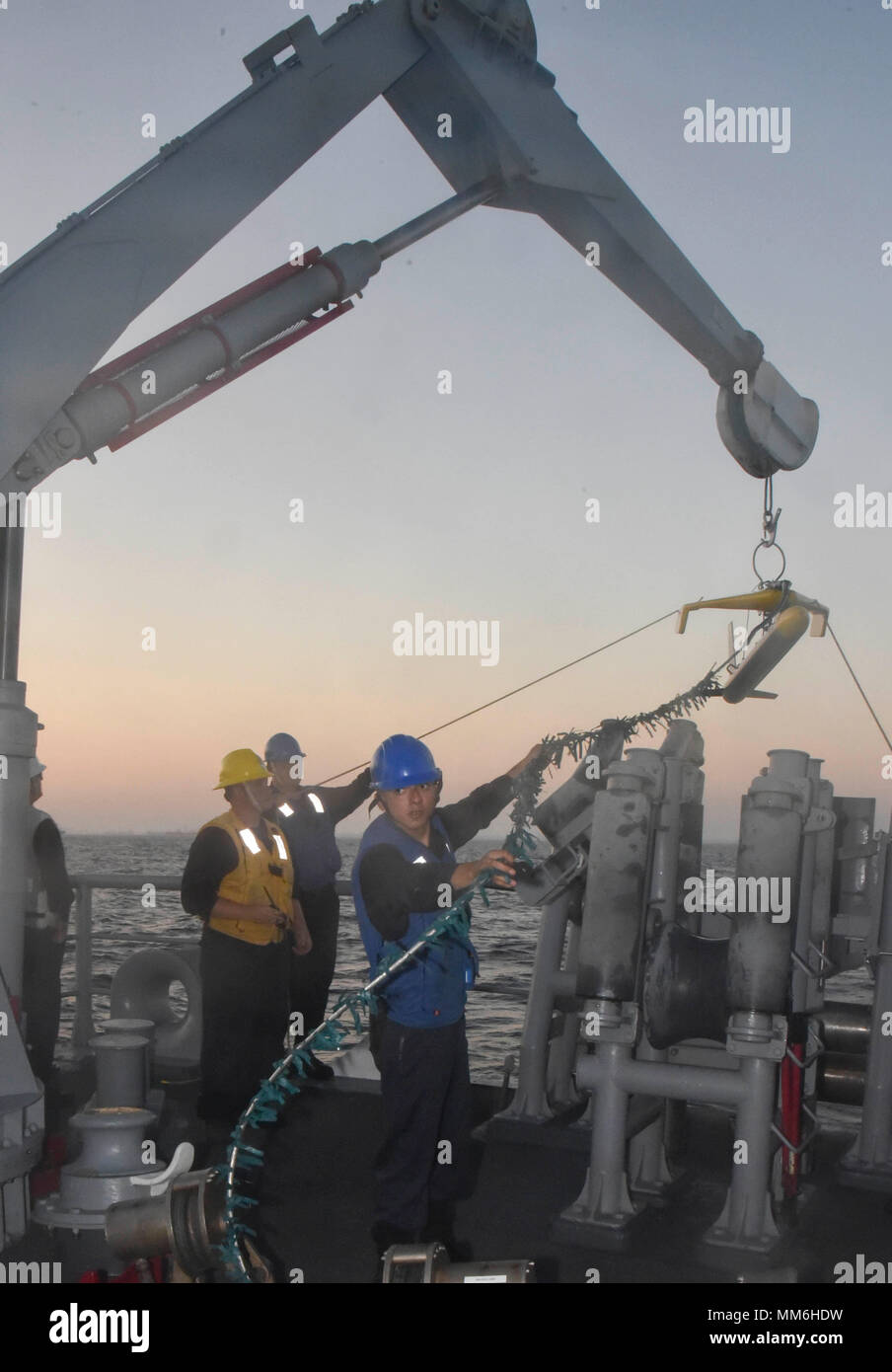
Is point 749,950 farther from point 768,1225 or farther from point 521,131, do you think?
point 521,131

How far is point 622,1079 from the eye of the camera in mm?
4551

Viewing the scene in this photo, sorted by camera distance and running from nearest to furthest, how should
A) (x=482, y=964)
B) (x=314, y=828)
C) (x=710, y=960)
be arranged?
(x=710, y=960) → (x=314, y=828) → (x=482, y=964)

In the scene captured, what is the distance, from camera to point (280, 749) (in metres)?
6.61

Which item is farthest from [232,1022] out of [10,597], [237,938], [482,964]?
[482,964]

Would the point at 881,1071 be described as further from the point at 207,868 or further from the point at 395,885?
the point at 207,868

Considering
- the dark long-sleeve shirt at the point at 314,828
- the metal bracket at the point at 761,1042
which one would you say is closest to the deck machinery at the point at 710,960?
the metal bracket at the point at 761,1042

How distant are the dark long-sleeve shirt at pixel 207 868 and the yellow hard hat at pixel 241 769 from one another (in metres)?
0.23

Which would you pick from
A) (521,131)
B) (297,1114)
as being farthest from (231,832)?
(521,131)

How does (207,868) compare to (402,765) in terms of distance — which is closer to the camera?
(402,765)

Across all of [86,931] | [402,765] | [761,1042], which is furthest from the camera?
[86,931]

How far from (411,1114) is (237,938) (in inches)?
67.6

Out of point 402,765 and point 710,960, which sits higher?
point 402,765

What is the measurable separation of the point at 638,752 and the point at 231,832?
6.24ft

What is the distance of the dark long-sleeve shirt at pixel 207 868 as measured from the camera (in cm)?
535
